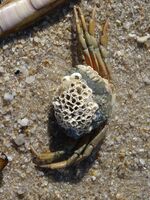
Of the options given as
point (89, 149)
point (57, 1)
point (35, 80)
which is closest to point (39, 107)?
point (35, 80)

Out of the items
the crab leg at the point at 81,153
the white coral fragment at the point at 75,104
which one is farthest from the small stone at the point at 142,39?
the crab leg at the point at 81,153

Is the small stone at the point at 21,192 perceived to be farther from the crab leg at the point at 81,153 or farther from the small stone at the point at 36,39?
the small stone at the point at 36,39

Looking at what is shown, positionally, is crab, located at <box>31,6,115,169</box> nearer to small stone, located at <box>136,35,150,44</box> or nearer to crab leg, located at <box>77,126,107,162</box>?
crab leg, located at <box>77,126,107,162</box>

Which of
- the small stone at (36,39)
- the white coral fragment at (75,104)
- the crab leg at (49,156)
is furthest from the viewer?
the small stone at (36,39)

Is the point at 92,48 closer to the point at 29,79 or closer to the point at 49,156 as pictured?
the point at 29,79

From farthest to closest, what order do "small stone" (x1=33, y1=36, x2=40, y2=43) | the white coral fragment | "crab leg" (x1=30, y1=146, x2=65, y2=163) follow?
"small stone" (x1=33, y1=36, x2=40, y2=43), "crab leg" (x1=30, y1=146, x2=65, y2=163), the white coral fragment

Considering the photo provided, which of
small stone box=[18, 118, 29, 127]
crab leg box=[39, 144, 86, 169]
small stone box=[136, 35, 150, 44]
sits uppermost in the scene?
small stone box=[136, 35, 150, 44]

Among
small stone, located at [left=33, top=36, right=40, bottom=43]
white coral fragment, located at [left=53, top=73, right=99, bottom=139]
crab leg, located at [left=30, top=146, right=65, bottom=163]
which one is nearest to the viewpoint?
white coral fragment, located at [left=53, top=73, right=99, bottom=139]

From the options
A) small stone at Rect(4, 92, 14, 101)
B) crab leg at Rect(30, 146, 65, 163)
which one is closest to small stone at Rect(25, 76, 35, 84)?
small stone at Rect(4, 92, 14, 101)
